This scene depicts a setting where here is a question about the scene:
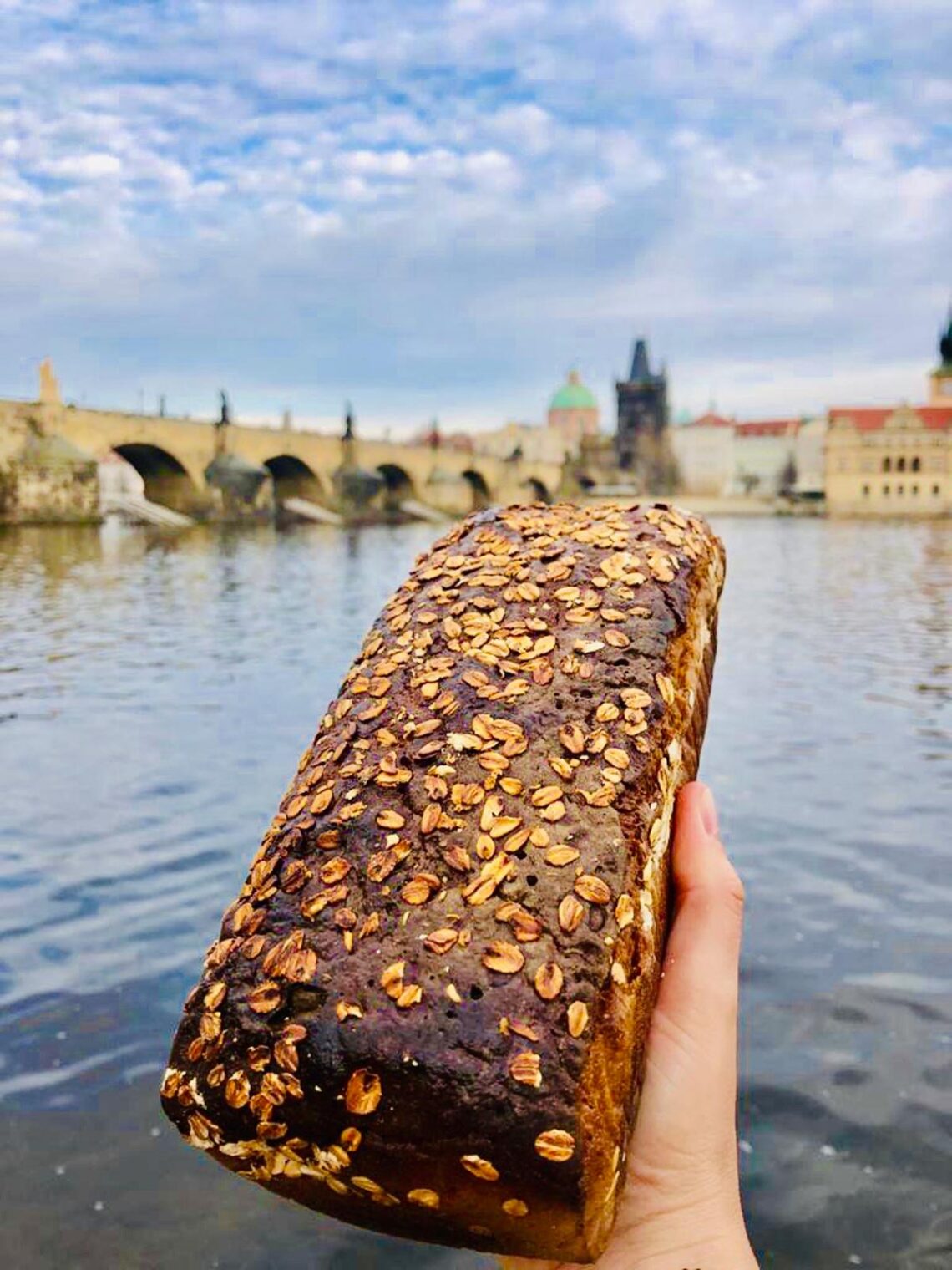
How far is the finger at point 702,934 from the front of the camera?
185 cm

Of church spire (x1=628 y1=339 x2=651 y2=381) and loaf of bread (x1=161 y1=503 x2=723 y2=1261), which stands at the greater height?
church spire (x1=628 y1=339 x2=651 y2=381)

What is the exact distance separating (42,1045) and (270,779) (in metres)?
2.98

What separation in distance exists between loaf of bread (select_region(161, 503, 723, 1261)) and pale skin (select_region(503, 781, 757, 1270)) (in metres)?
0.08

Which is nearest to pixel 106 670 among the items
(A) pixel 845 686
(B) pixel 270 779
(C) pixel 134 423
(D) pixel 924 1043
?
(B) pixel 270 779

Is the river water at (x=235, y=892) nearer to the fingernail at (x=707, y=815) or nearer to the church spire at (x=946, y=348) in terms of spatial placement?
the fingernail at (x=707, y=815)

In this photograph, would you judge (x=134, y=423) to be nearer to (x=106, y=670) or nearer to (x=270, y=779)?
(x=106, y=670)

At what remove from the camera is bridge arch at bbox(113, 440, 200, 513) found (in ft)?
155

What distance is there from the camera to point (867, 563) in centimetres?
2644

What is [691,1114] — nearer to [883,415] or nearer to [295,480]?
[295,480]

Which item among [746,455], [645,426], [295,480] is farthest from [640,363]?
[295,480]

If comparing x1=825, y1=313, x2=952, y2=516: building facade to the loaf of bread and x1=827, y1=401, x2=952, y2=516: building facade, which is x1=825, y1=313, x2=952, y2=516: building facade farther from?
the loaf of bread

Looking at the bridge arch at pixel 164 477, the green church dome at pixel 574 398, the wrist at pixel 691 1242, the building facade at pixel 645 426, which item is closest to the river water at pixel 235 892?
the wrist at pixel 691 1242

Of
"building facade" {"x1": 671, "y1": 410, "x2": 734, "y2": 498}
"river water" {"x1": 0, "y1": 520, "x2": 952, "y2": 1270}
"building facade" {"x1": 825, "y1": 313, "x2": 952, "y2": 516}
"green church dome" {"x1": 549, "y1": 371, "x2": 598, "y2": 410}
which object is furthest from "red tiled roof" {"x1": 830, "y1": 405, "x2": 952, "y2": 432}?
"river water" {"x1": 0, "y1": 520, "x2": 952, "y2": 1270}

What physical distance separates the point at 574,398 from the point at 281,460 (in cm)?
7348
